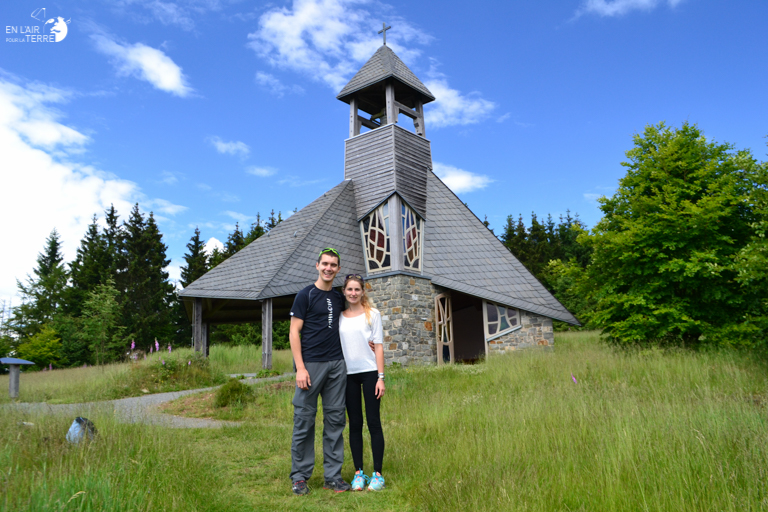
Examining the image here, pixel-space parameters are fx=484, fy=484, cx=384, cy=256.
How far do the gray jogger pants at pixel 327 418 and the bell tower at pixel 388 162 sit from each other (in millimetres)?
10138

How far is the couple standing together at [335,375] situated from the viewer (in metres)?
4.00

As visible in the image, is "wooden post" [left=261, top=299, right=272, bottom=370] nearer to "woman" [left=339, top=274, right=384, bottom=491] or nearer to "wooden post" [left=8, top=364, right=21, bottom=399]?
"wooden post" [left=8, top=364, right=21, bottom=399]

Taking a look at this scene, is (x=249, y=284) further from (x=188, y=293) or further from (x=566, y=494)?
(x=566, y=494)

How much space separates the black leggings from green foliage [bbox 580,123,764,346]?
9.08m

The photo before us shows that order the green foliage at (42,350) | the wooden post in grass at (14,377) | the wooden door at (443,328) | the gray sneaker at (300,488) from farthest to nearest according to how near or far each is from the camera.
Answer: the green foliage at (42,350)
the wooden door at (443,328)
the wooden post in grass at (14,377)
the gray sneaker at (300,488)

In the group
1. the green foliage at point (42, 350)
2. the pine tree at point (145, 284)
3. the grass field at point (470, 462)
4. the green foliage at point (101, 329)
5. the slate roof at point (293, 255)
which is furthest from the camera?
the pine tree at point (145, 284)

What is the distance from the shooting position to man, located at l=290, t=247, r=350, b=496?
3992 millimetres

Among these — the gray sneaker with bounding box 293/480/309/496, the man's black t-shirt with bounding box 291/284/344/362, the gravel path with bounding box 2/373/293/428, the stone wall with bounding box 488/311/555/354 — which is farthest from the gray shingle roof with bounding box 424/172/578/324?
the gray sneaker with bounding box 293/480/309/496

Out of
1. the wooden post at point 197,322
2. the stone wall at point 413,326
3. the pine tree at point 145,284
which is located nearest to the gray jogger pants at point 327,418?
the stone wall at point 413,326

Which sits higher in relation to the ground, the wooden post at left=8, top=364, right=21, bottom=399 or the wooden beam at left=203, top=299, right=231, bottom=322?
the wooden beam at left=203, top=299, right=231, bottom=322

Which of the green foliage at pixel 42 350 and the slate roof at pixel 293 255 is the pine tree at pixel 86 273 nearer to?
the green foliage at pixel 42 350

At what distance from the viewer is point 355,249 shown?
15383mm

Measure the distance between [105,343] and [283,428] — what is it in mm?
22405

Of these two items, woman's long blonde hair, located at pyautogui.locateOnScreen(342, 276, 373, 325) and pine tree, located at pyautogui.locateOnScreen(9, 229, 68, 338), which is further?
pine tree, located at pyautogui.locateOnScreen(9, 229, 68, 338)
